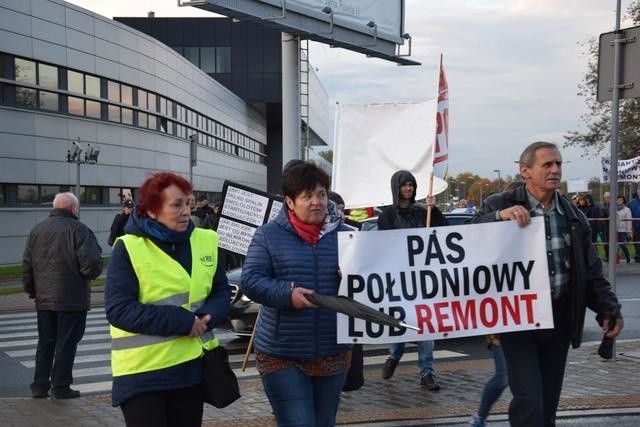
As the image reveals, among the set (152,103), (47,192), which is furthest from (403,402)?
(152,103)

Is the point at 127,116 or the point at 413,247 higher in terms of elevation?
the point at 127,116

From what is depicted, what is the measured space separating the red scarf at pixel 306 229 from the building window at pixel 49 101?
2740cm

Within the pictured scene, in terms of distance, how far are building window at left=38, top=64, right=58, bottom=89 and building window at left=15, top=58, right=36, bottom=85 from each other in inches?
14.4

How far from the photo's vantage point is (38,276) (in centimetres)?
763

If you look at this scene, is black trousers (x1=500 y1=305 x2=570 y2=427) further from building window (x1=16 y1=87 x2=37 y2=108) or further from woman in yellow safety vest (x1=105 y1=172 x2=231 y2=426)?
building window (x1=16 y1=87 x2=37 y2=108)

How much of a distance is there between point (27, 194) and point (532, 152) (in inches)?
1059

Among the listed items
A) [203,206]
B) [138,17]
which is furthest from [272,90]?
[203,206]

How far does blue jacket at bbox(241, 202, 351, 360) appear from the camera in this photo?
4.10m

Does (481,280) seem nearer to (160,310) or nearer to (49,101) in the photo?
(160,310)

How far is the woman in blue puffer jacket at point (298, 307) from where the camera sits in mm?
4105

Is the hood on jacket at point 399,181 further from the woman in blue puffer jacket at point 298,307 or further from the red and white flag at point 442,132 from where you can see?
the woman in blue puffer jacket at point 298,307

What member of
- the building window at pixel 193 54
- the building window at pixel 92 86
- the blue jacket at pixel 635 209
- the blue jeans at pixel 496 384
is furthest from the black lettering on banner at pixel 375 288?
the building window at pixel 193 54

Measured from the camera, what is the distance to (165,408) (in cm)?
392

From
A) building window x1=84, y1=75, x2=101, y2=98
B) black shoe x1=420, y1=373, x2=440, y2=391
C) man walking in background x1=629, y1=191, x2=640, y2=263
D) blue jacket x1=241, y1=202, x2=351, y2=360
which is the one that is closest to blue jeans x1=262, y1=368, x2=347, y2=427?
blue jacket x1=241, y1=202, x2=351, y2=360
